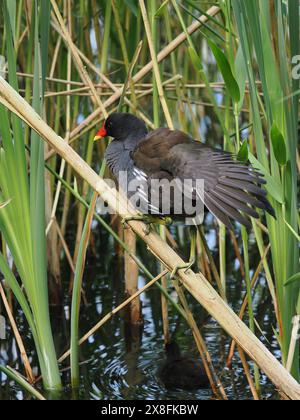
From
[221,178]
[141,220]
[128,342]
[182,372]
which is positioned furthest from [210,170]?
[128,342]

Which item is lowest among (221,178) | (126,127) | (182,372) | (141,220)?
(182,372)

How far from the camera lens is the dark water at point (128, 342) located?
2.53 metres

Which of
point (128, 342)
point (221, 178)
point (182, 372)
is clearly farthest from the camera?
point (128, 342)

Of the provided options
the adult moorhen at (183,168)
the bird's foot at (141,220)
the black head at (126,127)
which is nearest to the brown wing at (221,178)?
the adult moorhen at (183,168)

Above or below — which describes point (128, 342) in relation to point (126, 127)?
below

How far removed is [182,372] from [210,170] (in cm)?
111

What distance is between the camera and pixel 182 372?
105 inches

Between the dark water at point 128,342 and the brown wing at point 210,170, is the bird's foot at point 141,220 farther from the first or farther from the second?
the dark water at point 128,342

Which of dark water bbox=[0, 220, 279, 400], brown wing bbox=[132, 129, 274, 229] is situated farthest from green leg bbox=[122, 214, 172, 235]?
dark water bbox=[0, 220, 279, 400]

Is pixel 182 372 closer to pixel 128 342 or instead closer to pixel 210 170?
pixel 128 342

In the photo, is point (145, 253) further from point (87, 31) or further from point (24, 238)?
point (24, 238)

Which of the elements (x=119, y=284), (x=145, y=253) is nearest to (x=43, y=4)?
(x=119, y=284)

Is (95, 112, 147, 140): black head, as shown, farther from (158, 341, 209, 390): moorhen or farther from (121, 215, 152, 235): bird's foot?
(158, 341, 209, 390): moorhen

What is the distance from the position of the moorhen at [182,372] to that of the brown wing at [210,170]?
0.90 metres
